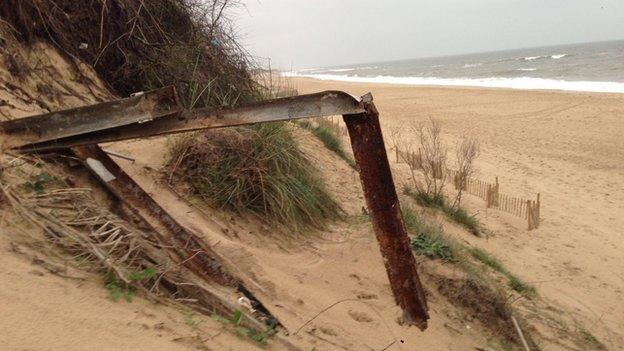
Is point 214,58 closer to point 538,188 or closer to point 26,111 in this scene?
point 26,111

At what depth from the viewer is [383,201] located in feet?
10.3

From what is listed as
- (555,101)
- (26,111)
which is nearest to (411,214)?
(26,111)

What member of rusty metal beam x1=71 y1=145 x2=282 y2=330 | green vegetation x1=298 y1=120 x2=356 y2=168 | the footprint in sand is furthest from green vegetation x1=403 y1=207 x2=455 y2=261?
green vegetation x1=298 y1=120 x2=356 y2=168

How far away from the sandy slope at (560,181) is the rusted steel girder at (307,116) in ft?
10.4

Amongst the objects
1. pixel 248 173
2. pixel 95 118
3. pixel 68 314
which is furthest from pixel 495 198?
pixel 68 314

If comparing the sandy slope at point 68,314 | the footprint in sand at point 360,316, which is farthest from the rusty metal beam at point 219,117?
the footprint in sand at point 360,316

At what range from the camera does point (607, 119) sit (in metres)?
20.2

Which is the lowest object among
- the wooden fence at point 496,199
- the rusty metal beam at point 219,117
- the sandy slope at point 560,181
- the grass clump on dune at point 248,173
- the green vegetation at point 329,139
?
the sandy slope at point 560,181

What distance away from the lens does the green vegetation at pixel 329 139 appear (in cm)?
800

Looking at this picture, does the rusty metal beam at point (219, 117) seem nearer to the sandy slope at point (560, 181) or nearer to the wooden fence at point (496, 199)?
the sandy slope at point (560, 181)

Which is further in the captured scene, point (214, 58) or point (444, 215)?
point (444, 215)

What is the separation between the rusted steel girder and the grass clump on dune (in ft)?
3.77

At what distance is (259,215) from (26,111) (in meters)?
2.00

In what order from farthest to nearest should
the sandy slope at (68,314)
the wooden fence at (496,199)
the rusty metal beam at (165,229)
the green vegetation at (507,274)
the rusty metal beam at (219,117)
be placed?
the wooden fence at (496,199) → the green vegetation at (507,274) → the rusty metal beam at (165,229) → the rusty metal beam at (219,117) → the sandy slope at (68,314)
